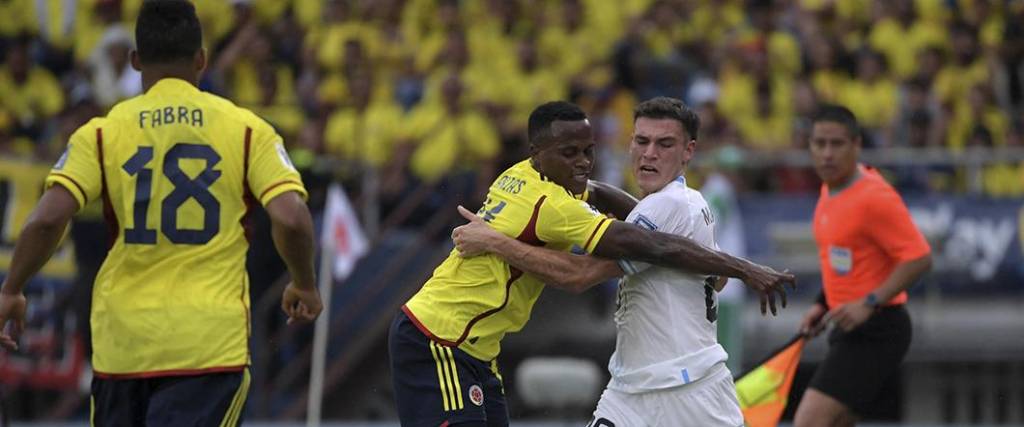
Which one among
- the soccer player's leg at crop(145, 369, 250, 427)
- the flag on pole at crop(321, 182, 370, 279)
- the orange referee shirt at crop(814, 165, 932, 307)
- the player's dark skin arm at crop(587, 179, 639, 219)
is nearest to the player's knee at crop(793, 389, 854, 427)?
the orange referee shirt at crop(814, 165, 932, 307)

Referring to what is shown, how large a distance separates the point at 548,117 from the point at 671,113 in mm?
537

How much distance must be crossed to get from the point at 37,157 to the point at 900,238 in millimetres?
9500

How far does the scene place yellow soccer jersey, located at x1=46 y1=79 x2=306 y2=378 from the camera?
7062mm

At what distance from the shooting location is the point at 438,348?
7.60m

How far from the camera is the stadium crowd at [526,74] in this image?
1697cm

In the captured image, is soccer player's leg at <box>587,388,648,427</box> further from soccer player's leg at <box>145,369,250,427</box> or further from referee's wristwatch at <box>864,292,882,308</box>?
referee's wristwatch at <box>864,292,882,308</box>

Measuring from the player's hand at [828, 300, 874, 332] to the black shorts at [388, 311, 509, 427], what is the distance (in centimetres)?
247

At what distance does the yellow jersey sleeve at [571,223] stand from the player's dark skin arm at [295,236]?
1029mm

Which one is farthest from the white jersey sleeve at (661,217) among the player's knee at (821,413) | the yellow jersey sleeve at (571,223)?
the player's knee at (821,413)

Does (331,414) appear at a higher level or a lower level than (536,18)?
lower

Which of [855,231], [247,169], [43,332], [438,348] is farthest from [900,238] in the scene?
[43,332]

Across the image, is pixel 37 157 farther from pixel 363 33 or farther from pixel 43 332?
pixel 363 33

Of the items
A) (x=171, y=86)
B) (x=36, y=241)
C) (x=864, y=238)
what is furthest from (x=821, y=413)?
(x=36, y=241)

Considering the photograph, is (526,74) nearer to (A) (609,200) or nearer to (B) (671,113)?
(A) (609,200)
